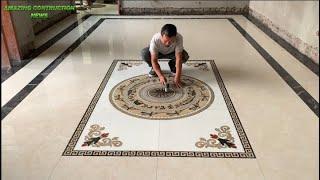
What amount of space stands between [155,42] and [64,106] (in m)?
1.06

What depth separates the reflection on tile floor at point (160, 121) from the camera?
2.15 metres

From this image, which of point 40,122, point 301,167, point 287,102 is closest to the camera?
point 301,167

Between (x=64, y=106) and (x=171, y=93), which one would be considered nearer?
(x=64, y=106)

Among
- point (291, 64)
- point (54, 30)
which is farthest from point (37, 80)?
point (291, 64)

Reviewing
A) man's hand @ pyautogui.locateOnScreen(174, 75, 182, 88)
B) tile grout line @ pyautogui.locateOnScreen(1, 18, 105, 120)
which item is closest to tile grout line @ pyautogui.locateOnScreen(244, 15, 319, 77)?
man's hand @ pyautogui.locateOnScreen(174, 75, 182, 88)

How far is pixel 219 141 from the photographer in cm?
222

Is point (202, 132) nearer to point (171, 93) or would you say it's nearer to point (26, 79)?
point (171, 93)

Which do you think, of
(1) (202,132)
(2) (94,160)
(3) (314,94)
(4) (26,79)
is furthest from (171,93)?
(4) (26,79)

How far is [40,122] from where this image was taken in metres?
2.52

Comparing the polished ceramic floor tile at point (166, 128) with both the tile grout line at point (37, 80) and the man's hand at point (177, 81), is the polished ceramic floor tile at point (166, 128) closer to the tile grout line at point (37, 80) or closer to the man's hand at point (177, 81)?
the tile grout line at point (37, 80)

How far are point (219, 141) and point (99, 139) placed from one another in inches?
34.0

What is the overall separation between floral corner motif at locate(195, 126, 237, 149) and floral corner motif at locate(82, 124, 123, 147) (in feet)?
1.90

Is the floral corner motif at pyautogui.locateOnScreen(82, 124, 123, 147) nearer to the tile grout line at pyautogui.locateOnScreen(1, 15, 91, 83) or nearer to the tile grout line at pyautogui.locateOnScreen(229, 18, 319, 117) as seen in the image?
the tile grout line at pyautogui.locateOnScreen(1, 15, 91, 83)

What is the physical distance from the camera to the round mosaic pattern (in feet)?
8.64
